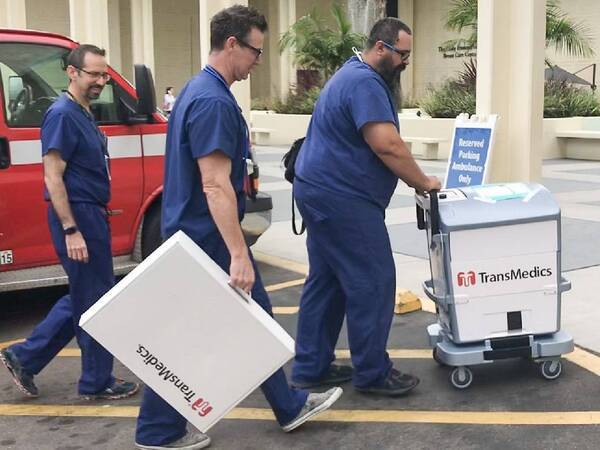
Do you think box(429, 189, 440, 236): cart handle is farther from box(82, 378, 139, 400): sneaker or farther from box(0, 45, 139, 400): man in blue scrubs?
box(82, 378, 139, 400): sneaker

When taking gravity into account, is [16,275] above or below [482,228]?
below

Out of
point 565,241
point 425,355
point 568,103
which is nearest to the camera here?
point 425,355

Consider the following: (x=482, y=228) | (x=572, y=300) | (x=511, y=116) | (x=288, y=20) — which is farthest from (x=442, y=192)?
(x=288, y=20)

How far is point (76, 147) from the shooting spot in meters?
4.15

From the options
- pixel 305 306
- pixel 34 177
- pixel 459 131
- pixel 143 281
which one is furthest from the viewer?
pixel 459 131

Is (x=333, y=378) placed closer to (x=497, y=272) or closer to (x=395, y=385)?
(x=395, y=385)

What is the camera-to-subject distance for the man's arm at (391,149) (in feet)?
12.8

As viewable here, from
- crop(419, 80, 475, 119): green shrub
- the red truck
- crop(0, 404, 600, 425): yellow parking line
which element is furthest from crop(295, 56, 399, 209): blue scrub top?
crop(419, 80, 475, 119): green shrub

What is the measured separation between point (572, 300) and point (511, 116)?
3.65 m

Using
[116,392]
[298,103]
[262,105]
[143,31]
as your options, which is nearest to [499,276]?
[116,392]

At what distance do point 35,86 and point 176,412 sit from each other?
126 inches

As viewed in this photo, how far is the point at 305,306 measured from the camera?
4.46 meters

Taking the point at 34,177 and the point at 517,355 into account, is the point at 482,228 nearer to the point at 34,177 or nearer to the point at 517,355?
the point at 517,355

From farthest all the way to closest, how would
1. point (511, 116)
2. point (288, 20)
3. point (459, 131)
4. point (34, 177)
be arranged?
point (288, 20) → point (511, 116) → point (459, 131) → point (34, 177)
